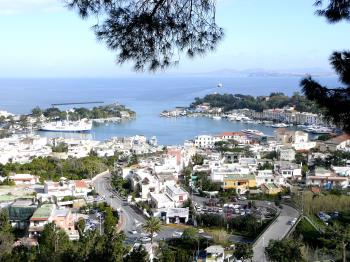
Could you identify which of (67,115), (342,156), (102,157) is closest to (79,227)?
(102,157)

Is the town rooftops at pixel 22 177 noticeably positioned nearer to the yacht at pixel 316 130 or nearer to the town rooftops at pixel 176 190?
the town rooftops at pixel 176 190

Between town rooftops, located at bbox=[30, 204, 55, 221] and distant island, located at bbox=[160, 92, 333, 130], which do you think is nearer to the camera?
town rooftops, located at bbox=[30, 204, 55, 221]

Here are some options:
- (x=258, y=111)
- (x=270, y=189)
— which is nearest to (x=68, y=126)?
(x=258, y=111)

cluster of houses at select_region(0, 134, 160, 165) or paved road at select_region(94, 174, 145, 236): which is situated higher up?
cluster of houses at select_region(0, 134, 160, 165)

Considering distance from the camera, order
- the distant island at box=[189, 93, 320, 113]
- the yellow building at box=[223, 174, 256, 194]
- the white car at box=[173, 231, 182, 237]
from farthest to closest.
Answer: the distant island at box=[189, 93, 320, 113]
the yellow building at box=[223, 174, 256, 194]
the white car at box=[173, 231, 182, 237]

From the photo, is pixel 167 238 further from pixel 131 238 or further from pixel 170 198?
pixel 170 198

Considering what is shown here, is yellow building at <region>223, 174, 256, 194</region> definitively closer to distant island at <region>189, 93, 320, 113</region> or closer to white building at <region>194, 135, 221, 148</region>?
white building at <region>194, 135, 221, 148</region>

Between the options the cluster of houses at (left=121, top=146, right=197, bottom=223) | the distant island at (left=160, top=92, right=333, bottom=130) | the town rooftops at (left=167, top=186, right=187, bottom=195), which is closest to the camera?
the cluster of houses at (left=121, top=146, right=197, bottom=223)

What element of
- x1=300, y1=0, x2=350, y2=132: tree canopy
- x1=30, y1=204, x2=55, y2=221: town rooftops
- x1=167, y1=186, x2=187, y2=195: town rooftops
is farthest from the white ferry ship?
x1=300, y1=0, x2=350, y2=132: tree canopy

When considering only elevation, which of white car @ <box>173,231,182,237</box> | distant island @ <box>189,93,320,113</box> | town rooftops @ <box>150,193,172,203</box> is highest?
distant island @ <box>189,93,320,113</box>
